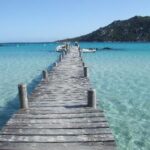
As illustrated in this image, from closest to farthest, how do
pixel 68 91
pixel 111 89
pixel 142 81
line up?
pixel 68 91 < pixel 111 89 < pixel 142 81

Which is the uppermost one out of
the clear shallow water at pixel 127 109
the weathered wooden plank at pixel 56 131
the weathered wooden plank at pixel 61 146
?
the weathered wooden plank at pixel 56 131

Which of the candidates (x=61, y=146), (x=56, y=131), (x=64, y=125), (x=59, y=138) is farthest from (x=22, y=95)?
(x=61, y=146)

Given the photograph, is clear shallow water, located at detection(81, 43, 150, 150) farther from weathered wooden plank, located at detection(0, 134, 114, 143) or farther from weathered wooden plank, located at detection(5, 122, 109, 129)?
weathered wooden plank, located at detection(0, 134, 114, 143)

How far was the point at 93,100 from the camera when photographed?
10672 millimetres

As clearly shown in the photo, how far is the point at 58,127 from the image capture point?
8750mm

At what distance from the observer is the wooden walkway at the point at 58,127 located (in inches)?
298

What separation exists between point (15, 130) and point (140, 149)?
13.6 feet

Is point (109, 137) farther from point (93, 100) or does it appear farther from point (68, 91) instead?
point (68, 91)

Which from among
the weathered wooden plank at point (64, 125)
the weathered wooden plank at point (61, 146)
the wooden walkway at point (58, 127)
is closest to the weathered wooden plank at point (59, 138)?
the wooden walkway at point (58, 127)

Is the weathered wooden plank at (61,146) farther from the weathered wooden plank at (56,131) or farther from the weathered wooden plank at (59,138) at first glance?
the weathered wooden plank at (56,131)

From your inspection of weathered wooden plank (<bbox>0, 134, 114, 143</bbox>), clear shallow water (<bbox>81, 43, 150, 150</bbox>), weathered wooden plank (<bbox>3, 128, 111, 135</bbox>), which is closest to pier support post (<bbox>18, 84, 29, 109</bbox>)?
weathered wooden plank (<bbox>3, 128, 111, 135</bbox>)

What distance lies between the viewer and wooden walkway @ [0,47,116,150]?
7559 mm

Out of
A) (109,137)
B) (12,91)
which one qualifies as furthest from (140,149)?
(12,91)

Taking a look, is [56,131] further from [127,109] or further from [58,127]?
[127,109]
